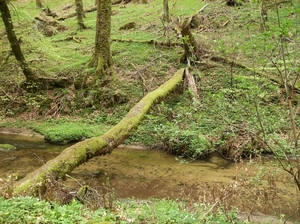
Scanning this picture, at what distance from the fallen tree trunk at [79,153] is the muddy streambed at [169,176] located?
1.27 feet

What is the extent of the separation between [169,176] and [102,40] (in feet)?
23.9

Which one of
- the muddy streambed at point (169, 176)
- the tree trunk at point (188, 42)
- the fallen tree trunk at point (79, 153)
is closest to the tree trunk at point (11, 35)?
the muddy streambed at point (169, 176)

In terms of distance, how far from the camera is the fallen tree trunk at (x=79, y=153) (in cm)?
540

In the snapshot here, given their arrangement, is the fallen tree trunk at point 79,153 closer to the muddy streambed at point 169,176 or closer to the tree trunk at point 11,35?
the muddy streambed at point 169,176

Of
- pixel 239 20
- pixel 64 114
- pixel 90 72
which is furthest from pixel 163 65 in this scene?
pixel 239 20

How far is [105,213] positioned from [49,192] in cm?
157

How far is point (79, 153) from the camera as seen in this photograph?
6.95 meters

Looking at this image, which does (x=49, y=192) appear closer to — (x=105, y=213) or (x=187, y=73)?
(x=105, y=213)

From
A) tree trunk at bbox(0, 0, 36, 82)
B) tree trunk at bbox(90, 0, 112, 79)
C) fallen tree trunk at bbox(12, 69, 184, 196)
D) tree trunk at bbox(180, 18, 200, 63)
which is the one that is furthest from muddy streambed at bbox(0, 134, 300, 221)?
tree trunk at bbox(180, 18, 200, 63)

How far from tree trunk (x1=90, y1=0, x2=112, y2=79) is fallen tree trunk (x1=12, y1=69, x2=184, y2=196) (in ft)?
12.4

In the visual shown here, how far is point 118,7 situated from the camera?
2795cm

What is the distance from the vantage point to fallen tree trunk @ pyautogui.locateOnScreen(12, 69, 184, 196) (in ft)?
17.7

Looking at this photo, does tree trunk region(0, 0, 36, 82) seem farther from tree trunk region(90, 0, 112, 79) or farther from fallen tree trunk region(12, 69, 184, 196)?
fallen tree trunk region(12, 69, 184, 196)

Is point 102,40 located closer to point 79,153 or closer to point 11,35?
point 11,35
